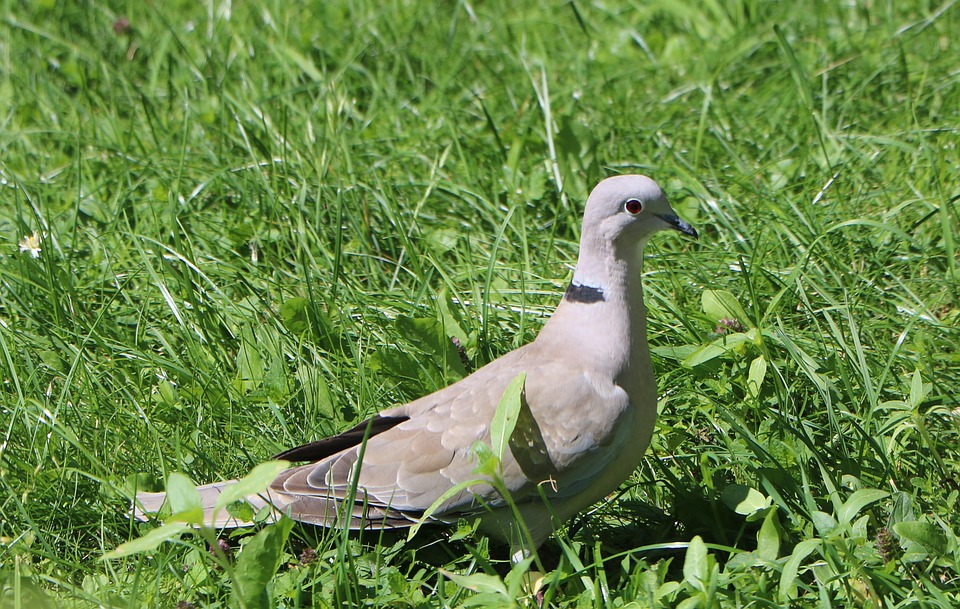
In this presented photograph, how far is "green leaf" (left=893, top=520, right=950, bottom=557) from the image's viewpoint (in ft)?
8.14

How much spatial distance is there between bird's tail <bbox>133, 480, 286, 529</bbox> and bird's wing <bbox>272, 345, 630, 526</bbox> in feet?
0.18

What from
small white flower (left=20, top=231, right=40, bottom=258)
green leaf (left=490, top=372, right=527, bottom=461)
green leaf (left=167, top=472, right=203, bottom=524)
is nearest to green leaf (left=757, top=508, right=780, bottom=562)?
green leaf (left=490, top=372, right=527, bottom=461)

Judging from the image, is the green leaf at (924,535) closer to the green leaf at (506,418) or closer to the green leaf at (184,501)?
the green leaf at (506,418)

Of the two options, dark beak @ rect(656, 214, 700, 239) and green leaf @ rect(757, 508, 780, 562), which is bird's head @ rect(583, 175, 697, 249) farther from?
green leaf @ rect(757, 508, 780, 562)

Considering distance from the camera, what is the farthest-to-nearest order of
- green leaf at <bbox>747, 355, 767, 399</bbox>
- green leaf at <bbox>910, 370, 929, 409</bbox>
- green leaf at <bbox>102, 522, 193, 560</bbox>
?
green leaf at <bbox>747, 355, 767, 399</bbox> → green leaf at <bbox>910, 370, 929, 409</bbox> → green leaf at <bbox>102, 522, 193, 560</bbox>

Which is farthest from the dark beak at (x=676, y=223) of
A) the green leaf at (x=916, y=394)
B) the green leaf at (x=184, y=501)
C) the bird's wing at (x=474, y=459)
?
the green leaf at (x=184, y=501)

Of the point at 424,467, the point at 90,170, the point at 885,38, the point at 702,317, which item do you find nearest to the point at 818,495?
the point at 702,317

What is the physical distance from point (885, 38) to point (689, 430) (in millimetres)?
2591

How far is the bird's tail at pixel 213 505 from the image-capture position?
281 cm

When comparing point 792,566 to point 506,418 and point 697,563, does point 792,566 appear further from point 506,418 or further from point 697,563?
point 506,418

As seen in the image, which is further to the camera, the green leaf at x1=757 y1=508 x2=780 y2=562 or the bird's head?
the bird's head

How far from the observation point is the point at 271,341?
345cm

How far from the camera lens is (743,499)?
8.96 ft

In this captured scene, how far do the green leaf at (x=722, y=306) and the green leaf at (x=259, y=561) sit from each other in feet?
4.96
